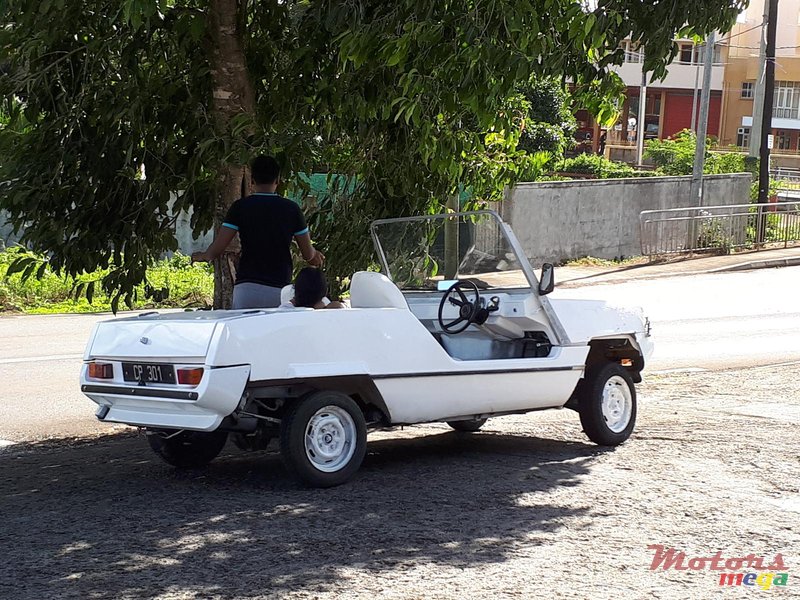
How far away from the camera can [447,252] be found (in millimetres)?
8617

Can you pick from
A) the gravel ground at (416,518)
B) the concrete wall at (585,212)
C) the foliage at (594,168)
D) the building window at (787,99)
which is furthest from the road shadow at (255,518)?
the building window at (787,99)

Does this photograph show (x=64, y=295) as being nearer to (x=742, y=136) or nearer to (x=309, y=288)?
(x=309, y=288)

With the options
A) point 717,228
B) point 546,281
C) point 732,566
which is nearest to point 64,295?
point 546,281

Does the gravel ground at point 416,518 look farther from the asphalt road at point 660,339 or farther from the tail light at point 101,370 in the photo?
the asphalt road at point 660,339

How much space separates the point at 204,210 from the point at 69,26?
167cm

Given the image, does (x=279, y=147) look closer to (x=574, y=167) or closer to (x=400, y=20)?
(x=400, y=20)


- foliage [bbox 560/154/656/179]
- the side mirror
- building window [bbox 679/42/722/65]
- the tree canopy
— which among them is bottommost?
the side mirror

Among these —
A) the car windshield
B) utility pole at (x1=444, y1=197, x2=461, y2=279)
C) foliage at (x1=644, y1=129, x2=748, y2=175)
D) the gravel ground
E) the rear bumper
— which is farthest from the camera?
foliage at (x1=644, y1=129, x2=748, y2=175)

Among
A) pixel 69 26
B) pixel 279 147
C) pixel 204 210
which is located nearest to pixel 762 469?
pixel 279 147

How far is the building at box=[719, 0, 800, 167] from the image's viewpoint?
267ft

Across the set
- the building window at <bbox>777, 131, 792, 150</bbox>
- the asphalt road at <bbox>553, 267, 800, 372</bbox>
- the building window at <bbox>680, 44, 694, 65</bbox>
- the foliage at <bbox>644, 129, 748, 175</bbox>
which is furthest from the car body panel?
the building window at <bbox>777, 131, 792, 150</bbox>

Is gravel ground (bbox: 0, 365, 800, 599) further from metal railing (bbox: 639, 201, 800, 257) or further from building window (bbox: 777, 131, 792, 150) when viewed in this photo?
building window (bbox: 777, 131, 792, 150)

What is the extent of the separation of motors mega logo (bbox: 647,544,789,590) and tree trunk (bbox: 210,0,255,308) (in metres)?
4.23

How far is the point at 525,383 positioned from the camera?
7984 millimetres
